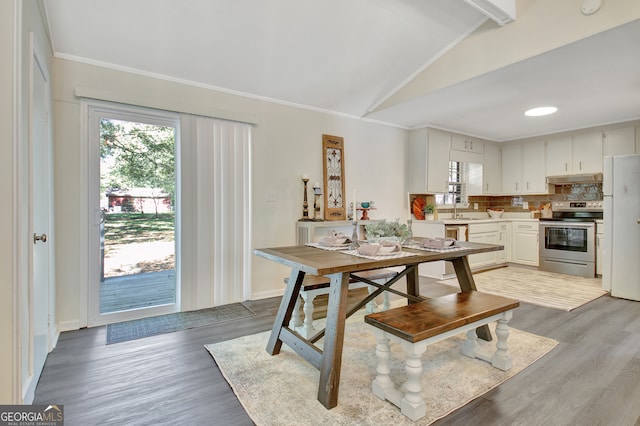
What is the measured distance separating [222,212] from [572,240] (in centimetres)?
510

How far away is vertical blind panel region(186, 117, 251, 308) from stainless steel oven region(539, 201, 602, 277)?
4.68 metres

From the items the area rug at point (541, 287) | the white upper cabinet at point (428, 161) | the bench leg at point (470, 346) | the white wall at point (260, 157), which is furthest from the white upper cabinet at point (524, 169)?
the bench leg at point (470, 346)

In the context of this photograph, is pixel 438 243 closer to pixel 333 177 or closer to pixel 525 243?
pixel 333 177

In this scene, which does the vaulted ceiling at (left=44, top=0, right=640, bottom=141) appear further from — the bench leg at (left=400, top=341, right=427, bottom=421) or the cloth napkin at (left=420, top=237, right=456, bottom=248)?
the bench leg at (left=400, top=341, right=427, bottom=421)

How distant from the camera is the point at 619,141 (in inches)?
188

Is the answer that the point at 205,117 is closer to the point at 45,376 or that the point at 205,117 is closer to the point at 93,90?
the point at 93,90

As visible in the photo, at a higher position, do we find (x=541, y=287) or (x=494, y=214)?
(x=494, y=214)

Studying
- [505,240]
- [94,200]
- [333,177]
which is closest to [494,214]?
[505,240]

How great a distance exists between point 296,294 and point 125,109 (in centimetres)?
234

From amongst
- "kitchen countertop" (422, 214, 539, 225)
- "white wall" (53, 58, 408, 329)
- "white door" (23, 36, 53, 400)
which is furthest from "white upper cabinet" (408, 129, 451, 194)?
"white door" (23, 36, 53, 400)

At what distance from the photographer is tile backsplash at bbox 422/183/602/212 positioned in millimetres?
5312

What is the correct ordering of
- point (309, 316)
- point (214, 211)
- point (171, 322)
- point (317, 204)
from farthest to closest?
point (317, 204), point (214, 211), point (171, 322), point (309, 316)

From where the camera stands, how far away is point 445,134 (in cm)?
530

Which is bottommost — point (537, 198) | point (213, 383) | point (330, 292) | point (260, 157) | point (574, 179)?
point (213, 383)
